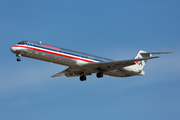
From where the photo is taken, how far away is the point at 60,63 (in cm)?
3944

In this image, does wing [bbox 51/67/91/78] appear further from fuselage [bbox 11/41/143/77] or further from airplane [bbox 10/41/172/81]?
fuselage [bbox 11/41/143/77]

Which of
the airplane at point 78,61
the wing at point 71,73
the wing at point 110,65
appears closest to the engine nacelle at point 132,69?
the airplane at point 78,61

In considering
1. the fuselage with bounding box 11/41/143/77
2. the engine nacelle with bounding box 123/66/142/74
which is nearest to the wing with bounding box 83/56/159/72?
the fuselage with bounding box 11/41/143/77

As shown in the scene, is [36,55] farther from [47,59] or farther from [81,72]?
[81,72]

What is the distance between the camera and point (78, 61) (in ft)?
132

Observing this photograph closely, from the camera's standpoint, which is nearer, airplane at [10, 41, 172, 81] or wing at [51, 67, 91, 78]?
Answer: airplane at [10, 41, 172, 81]

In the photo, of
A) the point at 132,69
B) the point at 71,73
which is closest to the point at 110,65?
the point at 132,69

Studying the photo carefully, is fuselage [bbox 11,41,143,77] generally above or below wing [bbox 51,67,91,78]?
above

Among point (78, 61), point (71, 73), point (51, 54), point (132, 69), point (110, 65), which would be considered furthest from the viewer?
point (71, 73)

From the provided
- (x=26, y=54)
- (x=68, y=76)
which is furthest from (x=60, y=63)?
(x=68, y=76)

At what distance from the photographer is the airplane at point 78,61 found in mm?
37656

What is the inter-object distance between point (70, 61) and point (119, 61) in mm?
6859

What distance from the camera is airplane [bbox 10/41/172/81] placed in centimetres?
3766

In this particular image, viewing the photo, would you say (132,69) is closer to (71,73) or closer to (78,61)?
(71,73)
